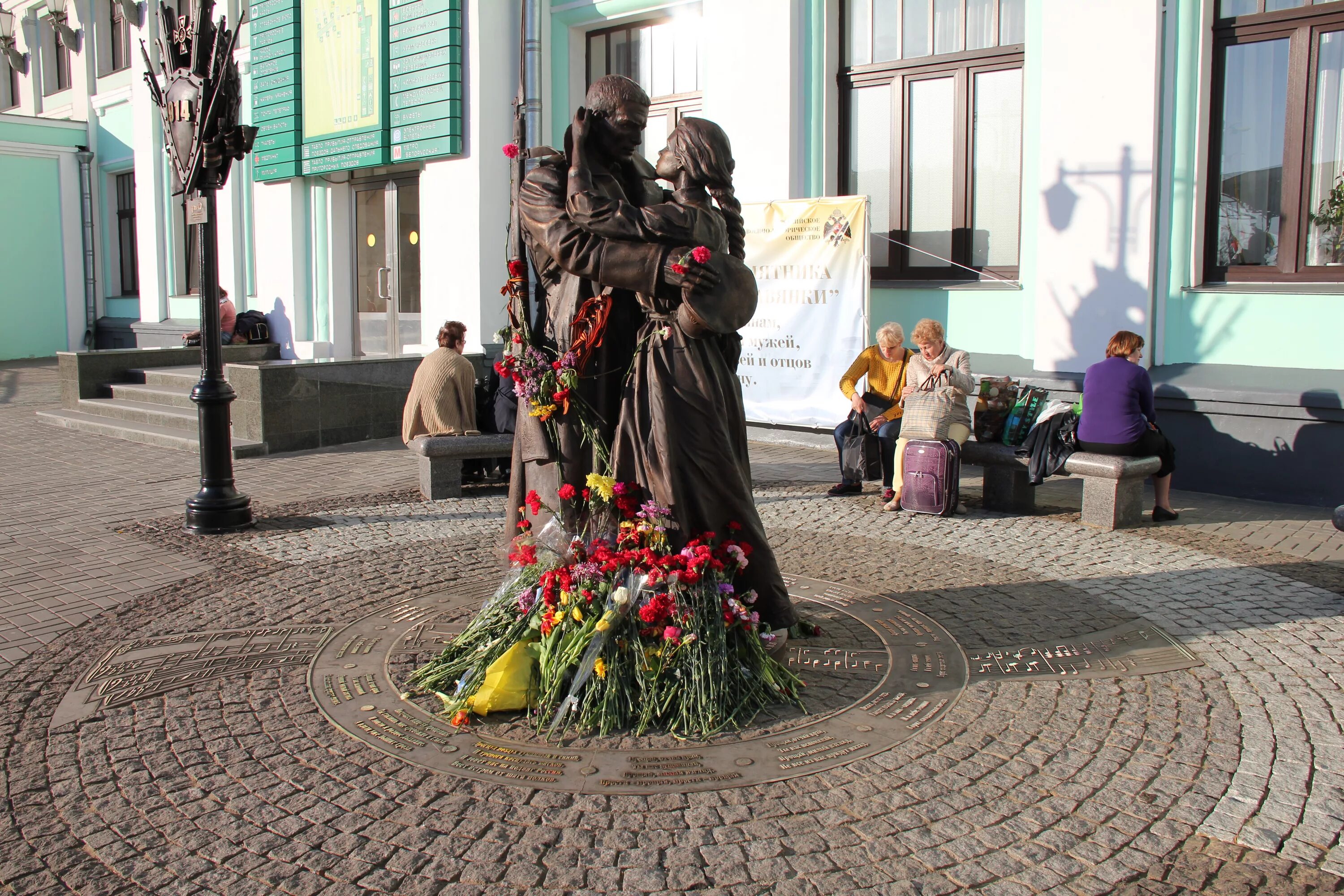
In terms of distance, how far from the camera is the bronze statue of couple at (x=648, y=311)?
12.2 feet

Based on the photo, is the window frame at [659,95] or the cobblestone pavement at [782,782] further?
the window frame at [659,95]

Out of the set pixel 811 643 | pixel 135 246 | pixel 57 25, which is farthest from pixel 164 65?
pixel 57 25

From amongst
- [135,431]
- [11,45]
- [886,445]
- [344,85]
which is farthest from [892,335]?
[11,45]

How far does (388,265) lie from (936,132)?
804cm

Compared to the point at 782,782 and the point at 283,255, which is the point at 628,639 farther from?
the point at 283,255

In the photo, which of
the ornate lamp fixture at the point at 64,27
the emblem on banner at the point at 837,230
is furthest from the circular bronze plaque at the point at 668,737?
the ornate lamp fixture at the point at 64,27

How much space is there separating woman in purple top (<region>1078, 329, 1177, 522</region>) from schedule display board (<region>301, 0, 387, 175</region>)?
9981 millimetres

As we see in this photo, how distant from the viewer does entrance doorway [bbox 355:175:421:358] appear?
1466 cm

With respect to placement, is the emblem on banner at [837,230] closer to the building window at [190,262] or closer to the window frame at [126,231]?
the building window at [190,262]

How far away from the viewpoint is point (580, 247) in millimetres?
3729

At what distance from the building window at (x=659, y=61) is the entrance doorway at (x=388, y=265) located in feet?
10.3

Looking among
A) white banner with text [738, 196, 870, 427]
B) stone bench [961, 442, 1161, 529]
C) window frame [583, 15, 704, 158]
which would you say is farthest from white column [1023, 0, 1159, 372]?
window frame [583, 15, 704, 158]

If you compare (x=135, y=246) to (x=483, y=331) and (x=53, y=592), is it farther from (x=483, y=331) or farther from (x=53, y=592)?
(x=53, y=592)

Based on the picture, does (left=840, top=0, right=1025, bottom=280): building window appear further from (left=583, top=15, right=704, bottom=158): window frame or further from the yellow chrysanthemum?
the yellow chrysanthemum
